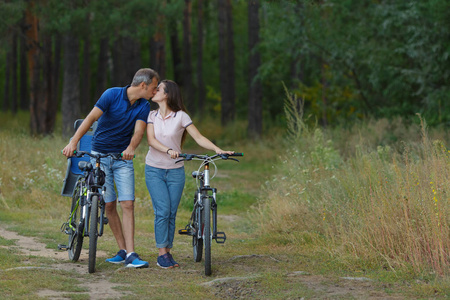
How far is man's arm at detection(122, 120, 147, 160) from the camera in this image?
7027 mm

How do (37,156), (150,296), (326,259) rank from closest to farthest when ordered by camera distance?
1. (150,296)
2. (326,259)
3. (37,156)

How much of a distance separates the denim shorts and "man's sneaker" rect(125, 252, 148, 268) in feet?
1.95

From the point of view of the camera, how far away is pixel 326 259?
7648mm

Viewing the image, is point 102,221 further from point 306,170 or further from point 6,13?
point 6,13

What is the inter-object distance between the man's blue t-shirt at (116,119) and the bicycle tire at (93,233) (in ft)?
2.19

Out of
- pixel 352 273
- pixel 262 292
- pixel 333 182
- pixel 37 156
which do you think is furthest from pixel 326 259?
pixel 37 156

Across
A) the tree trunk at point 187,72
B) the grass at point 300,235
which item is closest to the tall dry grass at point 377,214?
the grass at point 300,235

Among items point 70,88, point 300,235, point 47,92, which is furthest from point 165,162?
point 47,92

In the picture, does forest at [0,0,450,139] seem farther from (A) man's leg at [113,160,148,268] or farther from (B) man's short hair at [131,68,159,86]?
(A) man's leg at [113,160,148,268]

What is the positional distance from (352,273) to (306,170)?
3189 mm

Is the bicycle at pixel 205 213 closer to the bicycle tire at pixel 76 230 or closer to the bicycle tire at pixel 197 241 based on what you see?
the bicycle tire at pixel 197 241

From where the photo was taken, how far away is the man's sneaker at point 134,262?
7191 millimetres

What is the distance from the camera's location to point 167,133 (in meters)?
7.25

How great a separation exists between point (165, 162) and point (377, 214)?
2270mm
